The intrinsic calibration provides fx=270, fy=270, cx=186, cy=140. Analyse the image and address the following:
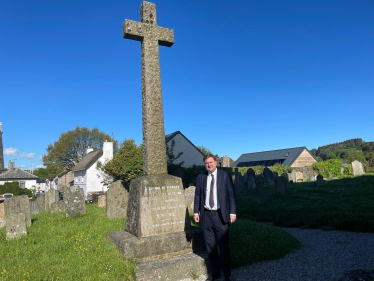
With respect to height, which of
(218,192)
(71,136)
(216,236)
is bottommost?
(216,236)

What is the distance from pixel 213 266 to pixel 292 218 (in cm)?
701

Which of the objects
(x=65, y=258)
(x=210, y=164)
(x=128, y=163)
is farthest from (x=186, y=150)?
(x=210, y=164)

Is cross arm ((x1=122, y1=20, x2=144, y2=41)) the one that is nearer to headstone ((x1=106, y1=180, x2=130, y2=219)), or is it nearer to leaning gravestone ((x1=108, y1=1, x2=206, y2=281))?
leaning gravestone ((x1=108, y1=1, x2=206, y2=281))

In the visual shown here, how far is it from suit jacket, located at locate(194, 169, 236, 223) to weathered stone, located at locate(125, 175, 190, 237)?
0.99m

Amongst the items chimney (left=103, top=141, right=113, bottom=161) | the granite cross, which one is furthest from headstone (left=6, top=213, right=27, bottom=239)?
chimney (left=103, top=141, right=113, bottom=161)

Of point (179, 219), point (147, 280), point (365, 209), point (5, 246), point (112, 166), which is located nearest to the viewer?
point (147, 280)

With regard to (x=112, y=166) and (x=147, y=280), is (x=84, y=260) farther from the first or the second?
(x=112, y=166)

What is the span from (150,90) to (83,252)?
138 inches

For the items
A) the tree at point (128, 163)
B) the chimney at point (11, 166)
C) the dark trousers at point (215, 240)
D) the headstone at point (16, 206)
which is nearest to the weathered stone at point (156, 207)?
the dark trousers at point (215, 240)

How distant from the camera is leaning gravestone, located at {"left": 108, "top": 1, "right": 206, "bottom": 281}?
466 cm

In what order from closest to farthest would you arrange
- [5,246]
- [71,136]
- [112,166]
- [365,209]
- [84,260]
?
[84,260]
[5,246]
[365,209]
[112,166]
[71,136]

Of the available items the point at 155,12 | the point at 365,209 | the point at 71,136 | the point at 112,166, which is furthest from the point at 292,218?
the point at 71,136

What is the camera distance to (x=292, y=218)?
1037 centimetres

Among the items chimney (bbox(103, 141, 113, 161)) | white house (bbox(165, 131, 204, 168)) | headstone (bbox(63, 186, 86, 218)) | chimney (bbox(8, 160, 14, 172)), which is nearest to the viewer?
headstone (bbox(63, 186, 86, 218))
